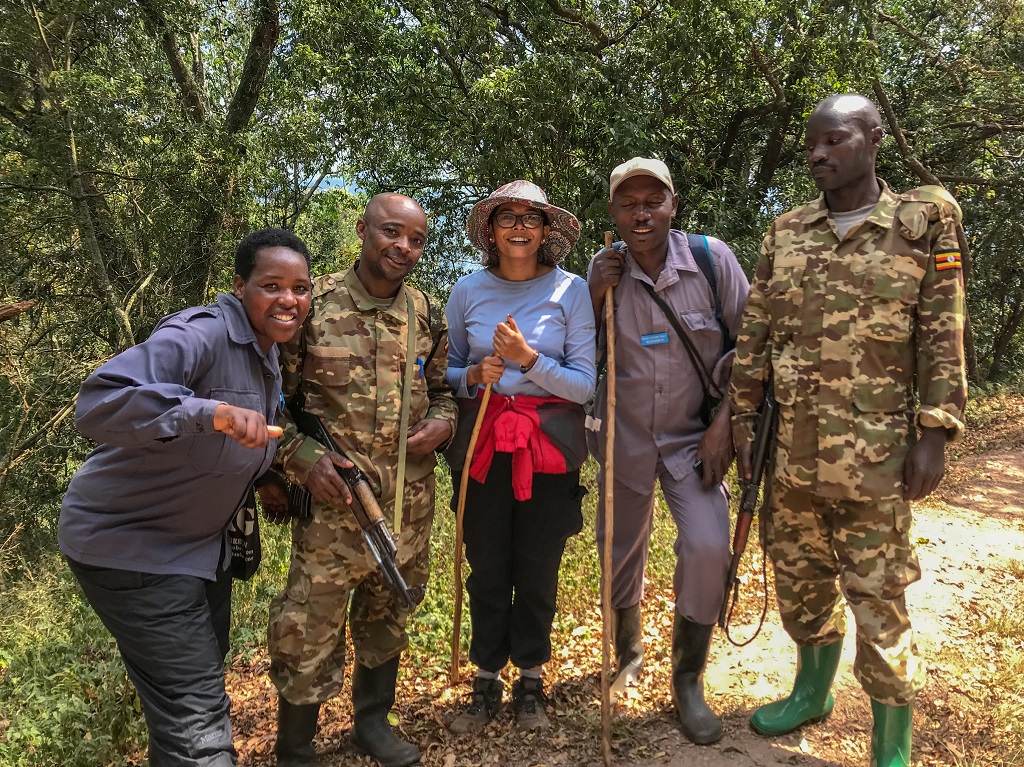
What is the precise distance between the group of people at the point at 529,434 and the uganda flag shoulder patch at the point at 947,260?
0.01 m

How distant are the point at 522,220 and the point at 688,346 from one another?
95 cm

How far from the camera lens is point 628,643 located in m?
3.72

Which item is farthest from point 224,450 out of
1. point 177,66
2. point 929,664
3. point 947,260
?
point 177,66

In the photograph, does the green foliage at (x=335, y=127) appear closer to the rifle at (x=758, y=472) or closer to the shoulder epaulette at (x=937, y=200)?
the rifle at (x=758, y=472)

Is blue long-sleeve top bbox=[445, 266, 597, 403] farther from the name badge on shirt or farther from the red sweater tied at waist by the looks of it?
the name badge on shirt

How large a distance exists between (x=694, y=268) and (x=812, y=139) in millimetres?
730

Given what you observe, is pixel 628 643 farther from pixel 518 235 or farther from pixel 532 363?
pixel 518 235

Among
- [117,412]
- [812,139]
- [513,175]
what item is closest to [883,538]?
[812,139]

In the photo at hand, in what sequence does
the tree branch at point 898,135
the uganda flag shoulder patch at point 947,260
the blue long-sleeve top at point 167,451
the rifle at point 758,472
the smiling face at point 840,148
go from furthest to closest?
the tree branch at point 898,135, the rifle at point 758,472, the smiling face at point 840,148, the uganda flag shoulder patch at point 947,260, the blue long-sleeve top at point 167,451

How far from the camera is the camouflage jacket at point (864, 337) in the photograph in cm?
257

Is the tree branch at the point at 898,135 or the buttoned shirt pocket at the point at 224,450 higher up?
the tree branch at the point at 898,135

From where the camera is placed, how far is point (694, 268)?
3223mm

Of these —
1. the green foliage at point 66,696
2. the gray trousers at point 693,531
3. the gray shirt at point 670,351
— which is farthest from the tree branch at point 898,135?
the green foliage at point 66,696

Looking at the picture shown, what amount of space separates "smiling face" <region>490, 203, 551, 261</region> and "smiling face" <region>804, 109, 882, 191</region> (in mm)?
1164
